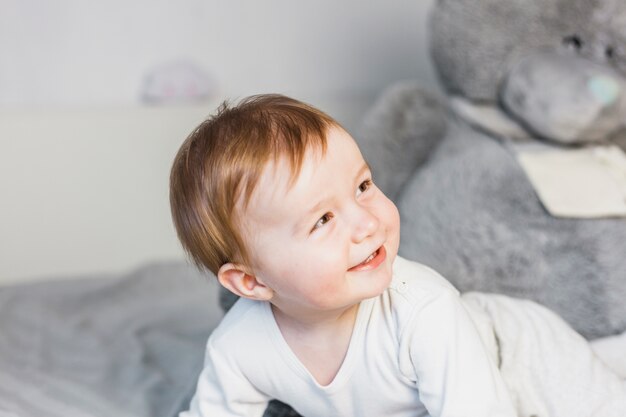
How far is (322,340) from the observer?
909mm

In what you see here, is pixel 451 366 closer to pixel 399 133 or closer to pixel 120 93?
pixel 399 133

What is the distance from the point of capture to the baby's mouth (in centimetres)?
82

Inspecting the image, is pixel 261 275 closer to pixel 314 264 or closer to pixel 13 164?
pixel 314 264

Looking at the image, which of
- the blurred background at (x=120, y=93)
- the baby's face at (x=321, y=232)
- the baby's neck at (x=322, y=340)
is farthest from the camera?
the blurred background at (x=120, y=93)

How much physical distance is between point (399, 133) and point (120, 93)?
646 millimetres

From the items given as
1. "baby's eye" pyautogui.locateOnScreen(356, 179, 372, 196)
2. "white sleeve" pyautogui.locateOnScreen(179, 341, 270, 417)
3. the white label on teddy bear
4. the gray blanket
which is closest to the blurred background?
the gray blanket

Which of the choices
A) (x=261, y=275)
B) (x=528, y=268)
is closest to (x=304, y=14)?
(x=528, y=268)

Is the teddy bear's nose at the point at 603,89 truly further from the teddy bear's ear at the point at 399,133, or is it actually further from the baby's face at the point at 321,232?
the baby's face at the point at 321,232

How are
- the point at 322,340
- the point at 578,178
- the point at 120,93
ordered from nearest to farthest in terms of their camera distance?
the point at 322,340, the point at 578,178, the point at 120,93

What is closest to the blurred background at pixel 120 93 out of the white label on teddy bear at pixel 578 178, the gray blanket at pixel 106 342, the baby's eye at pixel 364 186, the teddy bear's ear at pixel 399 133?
the gray blanket at pixel 106 342

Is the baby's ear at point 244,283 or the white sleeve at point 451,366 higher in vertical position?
the baby's ear at point 244,283

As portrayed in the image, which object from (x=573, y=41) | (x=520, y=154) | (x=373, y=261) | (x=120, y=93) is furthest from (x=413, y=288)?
(x=120, y=93)

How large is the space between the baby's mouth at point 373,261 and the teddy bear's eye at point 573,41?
63cm

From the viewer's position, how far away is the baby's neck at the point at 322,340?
0.90 meters
